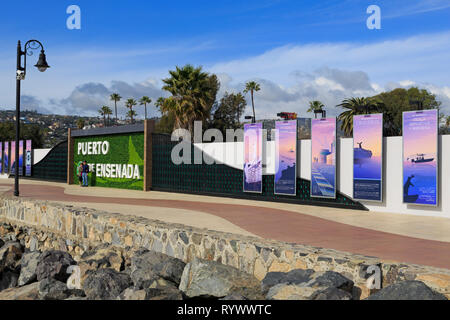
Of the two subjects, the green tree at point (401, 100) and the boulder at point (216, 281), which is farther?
the green tree at point (401, 100)

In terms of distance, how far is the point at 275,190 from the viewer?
1948 cm

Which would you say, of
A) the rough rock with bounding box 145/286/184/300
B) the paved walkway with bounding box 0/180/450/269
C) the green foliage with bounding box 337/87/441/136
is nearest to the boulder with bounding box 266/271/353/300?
the rough rock with bounding box 145/286/184/300

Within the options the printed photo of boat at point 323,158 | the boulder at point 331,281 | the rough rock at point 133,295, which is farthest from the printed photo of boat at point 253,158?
the boulder at point 331,281

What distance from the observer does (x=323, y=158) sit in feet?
57.5

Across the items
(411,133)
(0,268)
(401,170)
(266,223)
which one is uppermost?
(411,133)

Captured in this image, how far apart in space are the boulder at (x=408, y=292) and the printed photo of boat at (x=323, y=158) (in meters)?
11.8

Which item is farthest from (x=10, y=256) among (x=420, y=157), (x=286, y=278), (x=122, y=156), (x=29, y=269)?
(x=122, y=156)

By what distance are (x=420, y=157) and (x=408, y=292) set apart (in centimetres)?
1067

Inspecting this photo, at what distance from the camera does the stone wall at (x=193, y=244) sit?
596cm

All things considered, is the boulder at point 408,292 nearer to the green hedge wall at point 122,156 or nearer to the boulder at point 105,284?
the boulder at point 105,284

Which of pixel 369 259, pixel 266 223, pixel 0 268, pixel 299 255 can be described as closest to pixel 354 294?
pixel 369 259

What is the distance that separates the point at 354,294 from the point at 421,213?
1032 cm

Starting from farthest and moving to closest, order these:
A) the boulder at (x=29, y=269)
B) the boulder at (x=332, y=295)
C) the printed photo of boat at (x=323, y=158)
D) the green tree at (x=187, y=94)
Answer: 1. the green tree at (x=187, y=94)
2. the printed photo of boat at (x=323, y=158)
3. the boulder at (x=29, y=269)
4. the boulder at (x=332, y=295)

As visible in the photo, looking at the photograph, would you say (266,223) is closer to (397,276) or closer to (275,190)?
(275,190)
